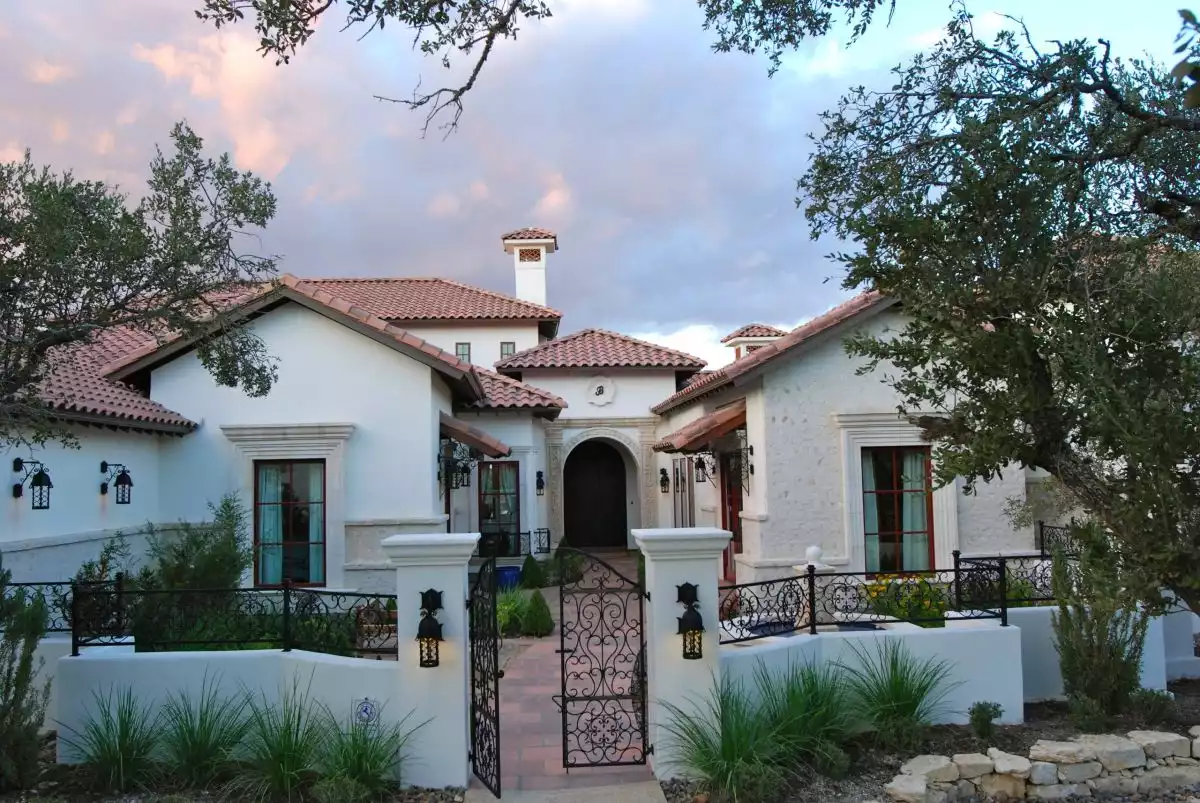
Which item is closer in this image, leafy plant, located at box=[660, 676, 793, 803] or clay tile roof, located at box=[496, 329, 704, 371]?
leafy plant, located at box=[660, 676, 793, 803]

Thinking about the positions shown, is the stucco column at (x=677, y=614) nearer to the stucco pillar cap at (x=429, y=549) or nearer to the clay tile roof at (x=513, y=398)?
the stucco pillar cap at (x=429, y=549)

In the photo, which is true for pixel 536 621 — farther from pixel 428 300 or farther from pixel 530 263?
pixel 530 263

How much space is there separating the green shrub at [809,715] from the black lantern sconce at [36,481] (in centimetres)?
824

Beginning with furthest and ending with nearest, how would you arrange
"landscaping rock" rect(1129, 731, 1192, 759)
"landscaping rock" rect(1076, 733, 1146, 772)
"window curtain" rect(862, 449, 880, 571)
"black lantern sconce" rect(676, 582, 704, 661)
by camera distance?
"window curtain" rect(862, 449, 880, 571), "landscaping rock" rect(1129, 731, 1192, 759), "landscaping rock" rect(1076, 733, 1146, 772), "black lantern sconce" rect(676, 582, 704, 661)

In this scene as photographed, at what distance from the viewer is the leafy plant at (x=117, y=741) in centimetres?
620

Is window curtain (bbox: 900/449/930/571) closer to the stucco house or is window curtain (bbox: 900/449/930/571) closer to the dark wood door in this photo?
the stucco house

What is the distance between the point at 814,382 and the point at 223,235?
8368 millimetres

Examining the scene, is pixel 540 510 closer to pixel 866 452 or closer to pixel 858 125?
pixel 866 452

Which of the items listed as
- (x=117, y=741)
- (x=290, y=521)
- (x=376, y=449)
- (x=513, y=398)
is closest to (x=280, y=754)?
(x=117, y=741)

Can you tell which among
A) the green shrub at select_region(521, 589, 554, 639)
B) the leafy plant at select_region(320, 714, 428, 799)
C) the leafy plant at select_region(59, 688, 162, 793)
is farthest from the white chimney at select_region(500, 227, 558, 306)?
the leafy plant at select_region(320, 714, 428, 799)

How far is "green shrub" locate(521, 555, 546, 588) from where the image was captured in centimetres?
1600

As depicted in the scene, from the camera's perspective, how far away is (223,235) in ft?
22.4

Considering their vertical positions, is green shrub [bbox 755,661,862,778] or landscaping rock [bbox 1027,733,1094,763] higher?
green shrub [bbox 755,661,862,778]

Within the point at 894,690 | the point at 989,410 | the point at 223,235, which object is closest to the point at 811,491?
the point at 894,690
